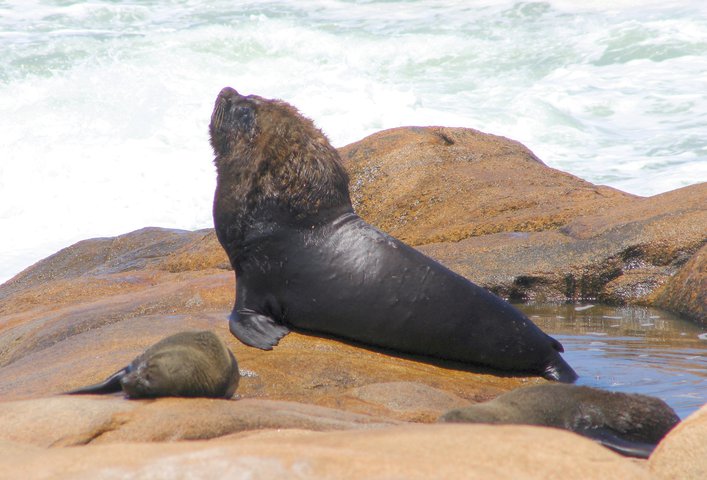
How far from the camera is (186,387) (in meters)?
4.46

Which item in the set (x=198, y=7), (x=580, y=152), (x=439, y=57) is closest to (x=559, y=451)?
(x=580, y=152)

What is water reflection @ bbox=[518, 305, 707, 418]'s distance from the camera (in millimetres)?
Result: 5922

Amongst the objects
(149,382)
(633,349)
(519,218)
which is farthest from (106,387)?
(519,218)

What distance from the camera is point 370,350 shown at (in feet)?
20.2

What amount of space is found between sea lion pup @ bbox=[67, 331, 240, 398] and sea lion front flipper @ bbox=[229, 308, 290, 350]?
97cm

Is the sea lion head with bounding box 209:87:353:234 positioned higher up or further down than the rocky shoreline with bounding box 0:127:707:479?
higher up

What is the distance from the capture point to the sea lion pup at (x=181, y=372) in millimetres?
4414

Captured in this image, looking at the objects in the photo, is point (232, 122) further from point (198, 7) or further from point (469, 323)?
point (198, 7)

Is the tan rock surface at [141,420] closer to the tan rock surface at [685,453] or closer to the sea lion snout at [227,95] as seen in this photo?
the tan rock surface at [685,453]

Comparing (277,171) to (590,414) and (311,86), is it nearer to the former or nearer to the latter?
(590,414)

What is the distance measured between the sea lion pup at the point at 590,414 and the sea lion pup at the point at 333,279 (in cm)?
160

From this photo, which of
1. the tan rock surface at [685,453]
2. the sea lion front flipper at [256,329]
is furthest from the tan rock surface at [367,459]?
the sea lion front flipper at [256,329]

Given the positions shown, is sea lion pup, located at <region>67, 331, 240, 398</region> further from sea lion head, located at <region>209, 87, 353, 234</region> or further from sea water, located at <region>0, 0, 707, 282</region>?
sea water, located at <region>0, 0, 707, 282</region>

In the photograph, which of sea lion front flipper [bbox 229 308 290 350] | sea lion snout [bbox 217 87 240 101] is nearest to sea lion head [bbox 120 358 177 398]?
sea lion front flipper [bbox 229 308 290 350]
